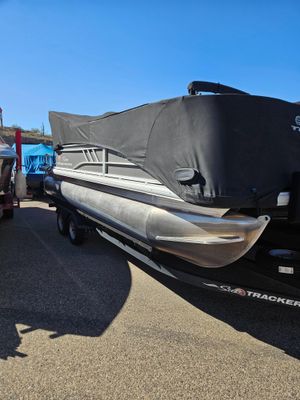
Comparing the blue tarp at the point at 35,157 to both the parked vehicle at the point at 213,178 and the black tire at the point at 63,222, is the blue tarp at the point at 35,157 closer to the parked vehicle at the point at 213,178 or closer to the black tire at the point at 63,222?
the black tire at the point at 63,222

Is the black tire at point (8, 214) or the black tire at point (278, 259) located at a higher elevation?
the black tire at point (278, 259)

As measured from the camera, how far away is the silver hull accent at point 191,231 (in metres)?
2.87

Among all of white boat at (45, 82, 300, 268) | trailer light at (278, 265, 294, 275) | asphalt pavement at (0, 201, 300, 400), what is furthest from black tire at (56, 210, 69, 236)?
trailer light at (278, 265, 294, 275)

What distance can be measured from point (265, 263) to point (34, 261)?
3701 mm

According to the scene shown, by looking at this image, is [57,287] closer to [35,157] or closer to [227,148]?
[227,148]

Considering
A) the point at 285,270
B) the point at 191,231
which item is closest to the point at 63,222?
the point at 191,231

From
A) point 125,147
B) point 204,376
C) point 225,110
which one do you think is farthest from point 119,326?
point 225,110

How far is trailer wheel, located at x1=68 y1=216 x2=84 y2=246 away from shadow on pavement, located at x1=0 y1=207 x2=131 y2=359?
125 mm

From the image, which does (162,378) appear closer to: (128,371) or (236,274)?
(128,371)

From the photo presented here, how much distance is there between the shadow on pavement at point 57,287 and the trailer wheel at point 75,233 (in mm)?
125

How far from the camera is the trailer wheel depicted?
6599 mm

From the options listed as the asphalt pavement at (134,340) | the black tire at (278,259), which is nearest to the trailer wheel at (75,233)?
the asphalt pavement at (134,340)

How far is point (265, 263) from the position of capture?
3.51 metres

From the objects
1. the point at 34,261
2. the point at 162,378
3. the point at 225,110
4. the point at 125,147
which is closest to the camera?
the point at 162,378
